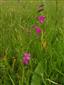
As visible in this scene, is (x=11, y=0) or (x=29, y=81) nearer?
(x=29, y=81)

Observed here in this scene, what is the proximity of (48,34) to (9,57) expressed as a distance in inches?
10.9

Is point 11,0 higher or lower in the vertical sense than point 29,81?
higher

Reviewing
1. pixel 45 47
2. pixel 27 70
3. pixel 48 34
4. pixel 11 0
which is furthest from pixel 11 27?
pixel 11 0

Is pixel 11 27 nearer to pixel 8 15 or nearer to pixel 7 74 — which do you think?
pixel 8 15

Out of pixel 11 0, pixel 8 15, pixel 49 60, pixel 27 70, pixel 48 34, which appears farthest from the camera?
pixel 11 0

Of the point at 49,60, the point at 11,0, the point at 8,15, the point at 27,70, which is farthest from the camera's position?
the point at 11,0

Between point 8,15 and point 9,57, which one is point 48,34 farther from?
point 8,15

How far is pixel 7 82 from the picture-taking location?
1.36 meters

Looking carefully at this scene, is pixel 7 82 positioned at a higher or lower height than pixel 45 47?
lower

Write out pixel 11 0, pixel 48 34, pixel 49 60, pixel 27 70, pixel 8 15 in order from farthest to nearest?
pixel 11 0, pixel 8 15, pixel 48 34, pixel 49 60, pixel 27 70

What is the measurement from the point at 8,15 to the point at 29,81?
3.51 feet

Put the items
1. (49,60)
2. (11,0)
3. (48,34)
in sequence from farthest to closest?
(11,0) < (48,34) < (49,60)

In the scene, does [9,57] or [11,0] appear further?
[11,0]

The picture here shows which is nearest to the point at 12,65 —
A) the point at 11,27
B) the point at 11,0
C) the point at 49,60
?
the point at 49,60
